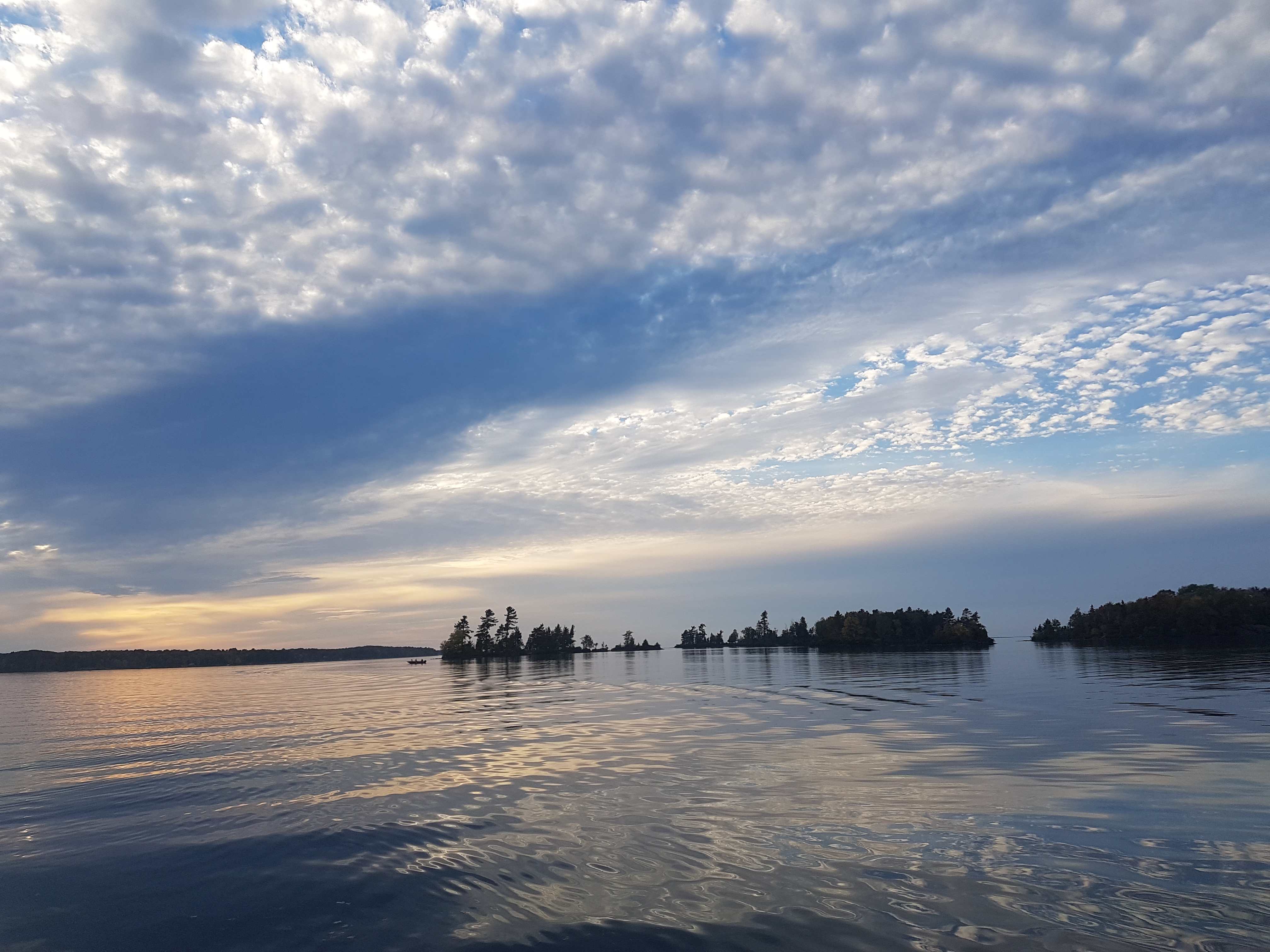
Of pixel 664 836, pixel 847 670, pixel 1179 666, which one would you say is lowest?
pixel 847 670

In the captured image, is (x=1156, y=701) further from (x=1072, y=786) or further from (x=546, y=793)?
(x=546, y=793)

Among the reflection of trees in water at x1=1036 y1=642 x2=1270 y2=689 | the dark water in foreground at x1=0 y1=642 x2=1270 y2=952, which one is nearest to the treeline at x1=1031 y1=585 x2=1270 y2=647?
the reflection of trees in water at x1=1036 y1=642 x2=1270 y2=689

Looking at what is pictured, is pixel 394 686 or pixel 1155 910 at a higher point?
pixel 1155 910

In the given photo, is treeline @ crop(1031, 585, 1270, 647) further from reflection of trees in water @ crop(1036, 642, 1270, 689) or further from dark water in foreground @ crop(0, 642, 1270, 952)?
dark water in foreground @ crop(0, 642, 1270, 952)

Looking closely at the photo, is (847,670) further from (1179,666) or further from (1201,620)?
(1201,620)

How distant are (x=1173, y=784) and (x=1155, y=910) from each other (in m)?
11.5

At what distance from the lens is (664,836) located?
1673cm

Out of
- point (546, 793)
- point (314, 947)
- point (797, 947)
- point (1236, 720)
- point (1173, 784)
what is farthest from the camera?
point (1236, 720)

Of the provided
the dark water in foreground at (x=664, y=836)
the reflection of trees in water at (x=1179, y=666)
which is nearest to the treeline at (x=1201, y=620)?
the reflection of trees in water at (x=1179, y=666)

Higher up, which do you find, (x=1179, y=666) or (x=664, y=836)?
(x=664, y=836)

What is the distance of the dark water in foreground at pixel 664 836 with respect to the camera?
11664 millimetres

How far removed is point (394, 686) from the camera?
9900 centimetres

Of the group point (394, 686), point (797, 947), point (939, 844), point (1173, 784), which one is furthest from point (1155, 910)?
point (394, 686)

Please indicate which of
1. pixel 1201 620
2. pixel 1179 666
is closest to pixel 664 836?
pixel 1179 666
